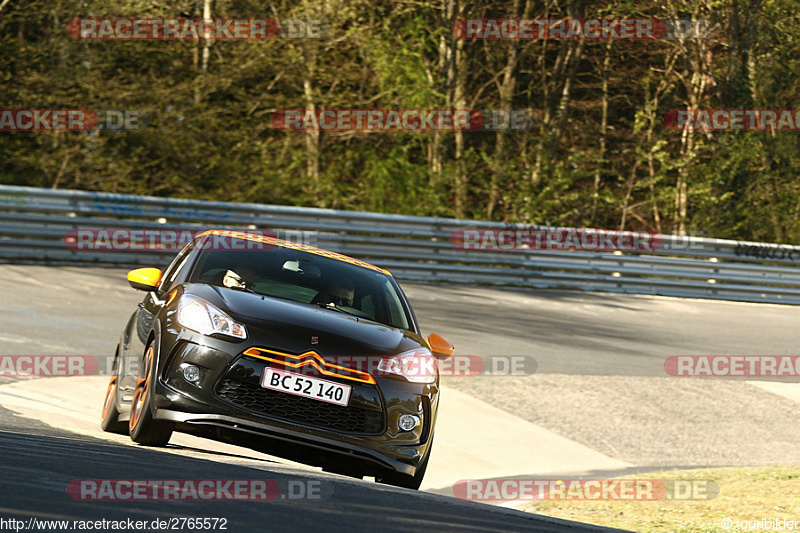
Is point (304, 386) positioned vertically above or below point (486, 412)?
above

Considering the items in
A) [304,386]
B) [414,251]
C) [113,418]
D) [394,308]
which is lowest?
[414,251]

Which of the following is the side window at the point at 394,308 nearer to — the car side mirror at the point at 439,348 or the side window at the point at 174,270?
the car side mirror at the point at 439,348

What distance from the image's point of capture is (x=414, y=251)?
18.2 metres

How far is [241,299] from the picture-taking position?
21.1ft

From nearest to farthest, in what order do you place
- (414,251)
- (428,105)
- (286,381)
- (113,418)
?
1. (286,381)
2. (113,418)
3. (414,251)
4. (428,105)

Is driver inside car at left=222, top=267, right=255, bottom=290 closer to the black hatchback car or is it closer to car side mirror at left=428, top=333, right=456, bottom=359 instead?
the black hatchback car

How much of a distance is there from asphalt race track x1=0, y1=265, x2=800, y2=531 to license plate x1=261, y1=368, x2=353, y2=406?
443mm

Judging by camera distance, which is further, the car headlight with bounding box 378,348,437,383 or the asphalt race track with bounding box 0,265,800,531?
the car headlight with bounding box 378,348,437,383

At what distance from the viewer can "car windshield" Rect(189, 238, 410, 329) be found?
6.97 metres

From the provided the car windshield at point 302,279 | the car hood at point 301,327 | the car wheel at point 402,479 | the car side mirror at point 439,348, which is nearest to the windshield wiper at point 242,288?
the car windshield at point 302,279

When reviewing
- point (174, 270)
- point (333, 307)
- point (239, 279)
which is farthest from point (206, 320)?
point (174, 270)

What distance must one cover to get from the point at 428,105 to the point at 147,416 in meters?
16.1

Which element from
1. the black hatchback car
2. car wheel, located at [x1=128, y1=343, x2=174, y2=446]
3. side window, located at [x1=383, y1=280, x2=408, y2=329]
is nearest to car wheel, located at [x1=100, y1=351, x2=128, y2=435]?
the black hatchback car

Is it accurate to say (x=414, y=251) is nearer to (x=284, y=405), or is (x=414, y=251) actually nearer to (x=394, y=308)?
(x=394, y=308)
